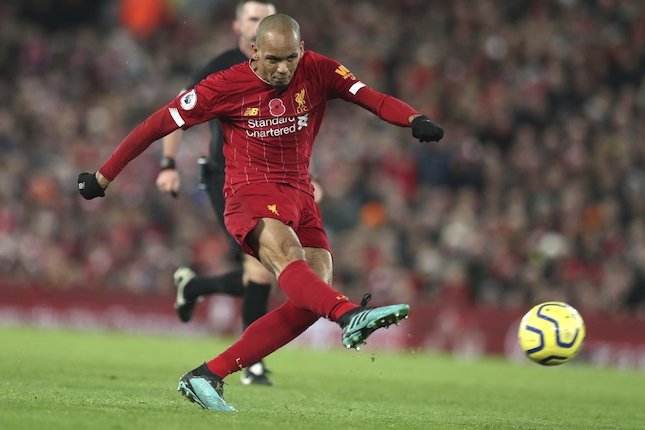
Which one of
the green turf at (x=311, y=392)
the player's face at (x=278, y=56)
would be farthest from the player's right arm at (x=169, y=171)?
the player's face at (x=278, y=56)

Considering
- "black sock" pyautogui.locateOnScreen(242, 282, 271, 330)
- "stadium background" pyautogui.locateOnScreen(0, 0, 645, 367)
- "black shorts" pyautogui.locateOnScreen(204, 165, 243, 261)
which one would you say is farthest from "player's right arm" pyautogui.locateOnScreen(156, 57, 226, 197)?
"stadium background" pyautogui.locateOnScreen(0, 0, 645, 367)

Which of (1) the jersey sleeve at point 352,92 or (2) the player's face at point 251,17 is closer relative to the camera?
(1) the jersey sleeve at point 352,92

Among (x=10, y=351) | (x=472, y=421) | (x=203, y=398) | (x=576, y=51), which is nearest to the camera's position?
(x=203, y=398)

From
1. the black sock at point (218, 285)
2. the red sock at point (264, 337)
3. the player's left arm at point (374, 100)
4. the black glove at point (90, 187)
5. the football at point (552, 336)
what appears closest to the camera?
the player's left arm at point (374, 100)

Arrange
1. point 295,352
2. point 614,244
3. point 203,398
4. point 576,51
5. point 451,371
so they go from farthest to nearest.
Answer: point 576,51, point 614,244, point 295,352, point 451,371, point 203,398

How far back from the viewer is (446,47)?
64.0ft

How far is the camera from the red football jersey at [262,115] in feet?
Result: 21.9

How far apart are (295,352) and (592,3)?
8.11m

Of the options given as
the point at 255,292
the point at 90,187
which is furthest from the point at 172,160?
the point at 90,187

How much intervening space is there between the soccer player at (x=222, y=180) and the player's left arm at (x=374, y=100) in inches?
76.5

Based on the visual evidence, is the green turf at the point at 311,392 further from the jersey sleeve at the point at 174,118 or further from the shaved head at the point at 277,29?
the shaved head at the point at 277,29

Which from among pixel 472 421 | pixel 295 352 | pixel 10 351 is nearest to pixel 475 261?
pixel 295 352

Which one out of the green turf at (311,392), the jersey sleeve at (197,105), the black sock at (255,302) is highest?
the jersey sleeve at (197,105)

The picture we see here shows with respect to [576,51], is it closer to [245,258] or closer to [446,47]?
[446,47]
